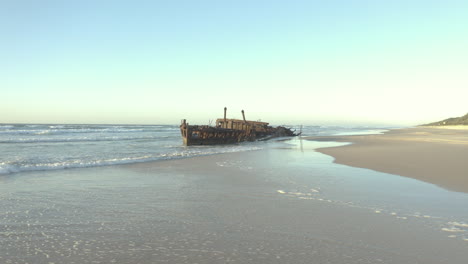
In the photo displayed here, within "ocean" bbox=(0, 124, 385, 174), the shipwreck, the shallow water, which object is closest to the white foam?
the shallow water

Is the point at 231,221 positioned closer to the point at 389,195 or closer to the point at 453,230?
the point at 453,230

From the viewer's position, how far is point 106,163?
1255 centimetres

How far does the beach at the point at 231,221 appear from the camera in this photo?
11.6 ft

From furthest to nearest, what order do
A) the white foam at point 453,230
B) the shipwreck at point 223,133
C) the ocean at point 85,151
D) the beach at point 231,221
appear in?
the shipwreck at point 223,133
the ocean at point 85,151
the white foam at point 453,230
the beach at point 231,221

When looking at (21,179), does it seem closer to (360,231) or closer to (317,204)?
(317,204)

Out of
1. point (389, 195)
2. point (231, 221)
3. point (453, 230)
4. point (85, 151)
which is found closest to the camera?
point (453, 230)

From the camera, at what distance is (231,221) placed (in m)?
4.80

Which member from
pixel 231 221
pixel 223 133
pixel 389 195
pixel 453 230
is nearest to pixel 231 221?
pixel 231 221

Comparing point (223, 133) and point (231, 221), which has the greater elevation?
point (223, 133)

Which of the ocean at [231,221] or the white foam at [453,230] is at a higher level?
the white foam at [453,230]

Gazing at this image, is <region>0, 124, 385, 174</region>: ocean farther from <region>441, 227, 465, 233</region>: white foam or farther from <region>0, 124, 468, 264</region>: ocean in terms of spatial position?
<region>441, 227, 465, 233</region>: white foam

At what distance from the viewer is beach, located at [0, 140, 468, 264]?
3.54 metres

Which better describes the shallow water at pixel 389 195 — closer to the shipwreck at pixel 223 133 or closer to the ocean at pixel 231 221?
the ocean at pixel 231 221

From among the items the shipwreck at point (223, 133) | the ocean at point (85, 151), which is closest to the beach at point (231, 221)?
the ocean at point (85, 151)
